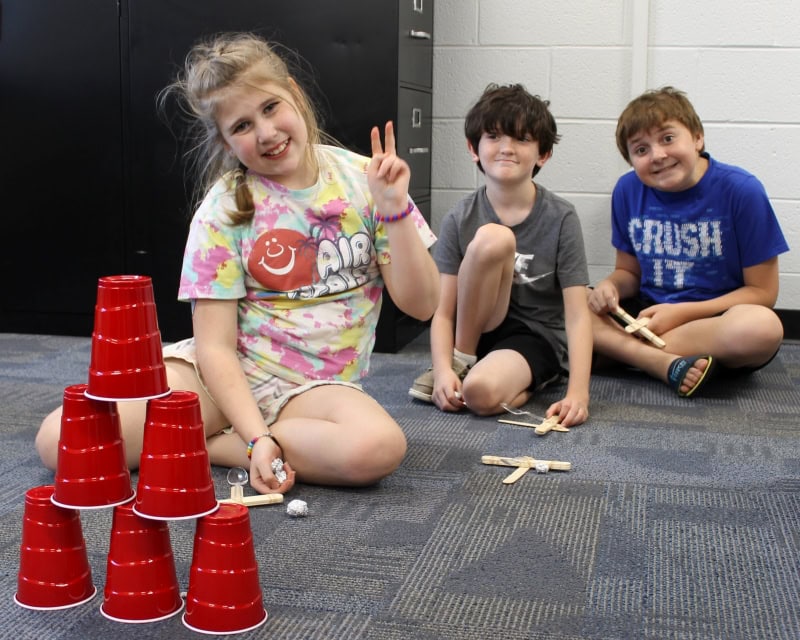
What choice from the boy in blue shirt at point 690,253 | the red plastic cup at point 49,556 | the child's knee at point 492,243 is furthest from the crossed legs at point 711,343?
the red plastic cup at point 49,556

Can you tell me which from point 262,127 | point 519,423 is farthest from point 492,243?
point 262,127

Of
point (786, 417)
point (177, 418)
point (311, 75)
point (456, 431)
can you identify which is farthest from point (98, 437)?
point (311, 75)

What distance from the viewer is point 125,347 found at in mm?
947

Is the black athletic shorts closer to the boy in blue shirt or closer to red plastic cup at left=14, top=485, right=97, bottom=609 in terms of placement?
the boy in blue shirt

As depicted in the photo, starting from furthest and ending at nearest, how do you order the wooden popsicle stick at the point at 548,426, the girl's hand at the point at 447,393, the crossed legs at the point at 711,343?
the crossed legs at the point at 711,343 → the girl's hand at the point at 447,393 → the wooden popsicle stick at the point at 548,426

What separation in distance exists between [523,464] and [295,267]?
448 mm

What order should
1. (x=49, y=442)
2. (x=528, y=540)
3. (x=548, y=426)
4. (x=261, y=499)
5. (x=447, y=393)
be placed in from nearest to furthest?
1. (x=528, y=540)
2. (x=261, y=499)
3. (x=49, y=442)
4. (x=548, y=426)
5. (x=447, y=393)

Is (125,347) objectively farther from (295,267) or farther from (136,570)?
(295,267)

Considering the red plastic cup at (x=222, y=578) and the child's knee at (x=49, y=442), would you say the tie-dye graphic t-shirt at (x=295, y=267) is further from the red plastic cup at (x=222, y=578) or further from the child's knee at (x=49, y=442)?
the red plastic cup at (x=222, y=578)

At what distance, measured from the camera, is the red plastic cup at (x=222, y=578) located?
0.93m

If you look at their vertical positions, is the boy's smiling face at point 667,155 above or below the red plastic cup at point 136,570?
above

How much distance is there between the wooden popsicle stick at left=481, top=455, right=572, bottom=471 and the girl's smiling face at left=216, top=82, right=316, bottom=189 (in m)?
0.53

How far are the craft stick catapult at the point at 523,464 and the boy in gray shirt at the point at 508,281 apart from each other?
0.87 feet

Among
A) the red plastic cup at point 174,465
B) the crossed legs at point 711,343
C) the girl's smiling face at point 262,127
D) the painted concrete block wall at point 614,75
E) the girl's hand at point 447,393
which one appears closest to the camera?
the red plastic cup at point 174,465
